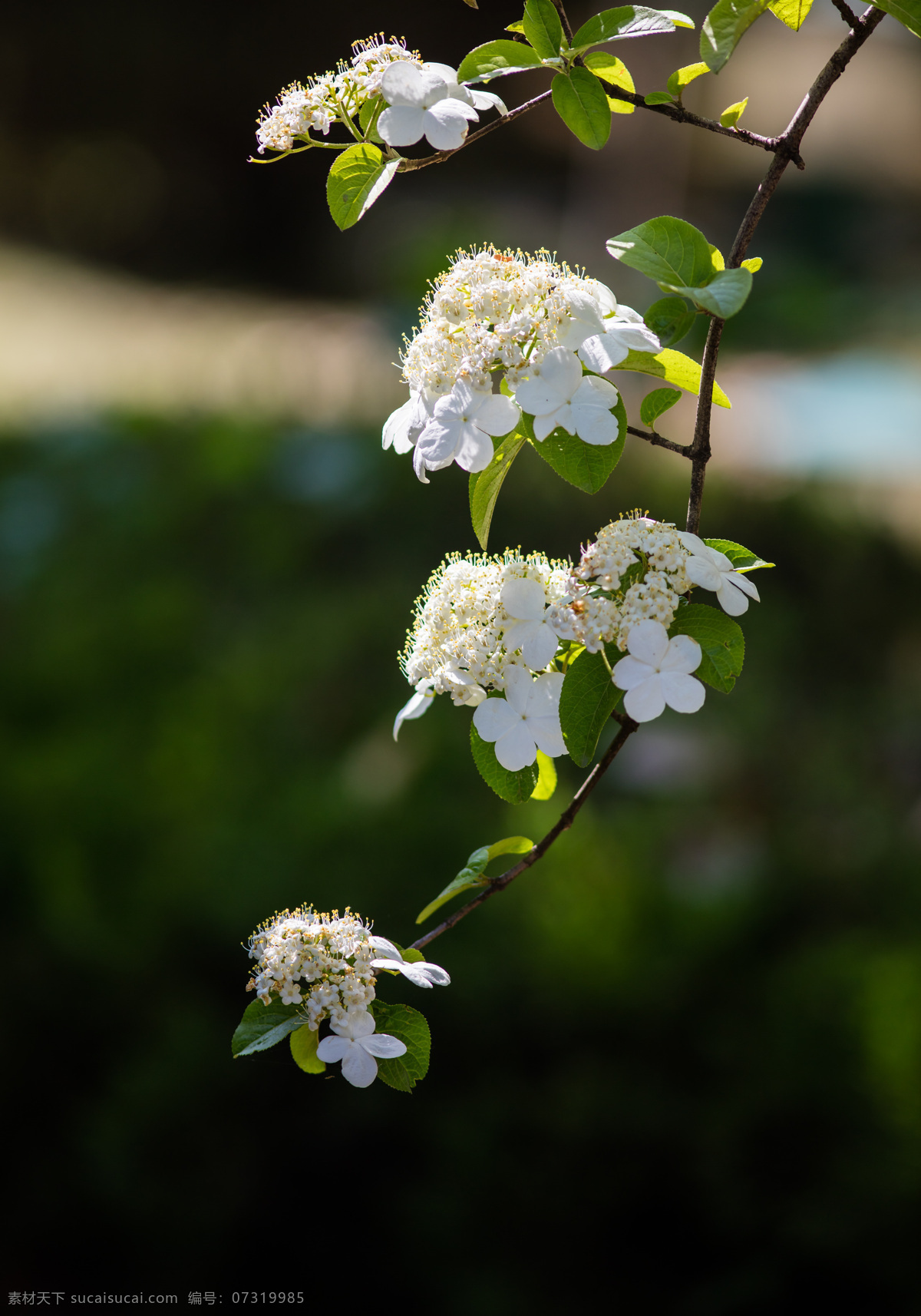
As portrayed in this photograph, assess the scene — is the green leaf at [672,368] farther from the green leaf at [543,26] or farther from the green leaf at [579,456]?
the green leaf at [543,26]

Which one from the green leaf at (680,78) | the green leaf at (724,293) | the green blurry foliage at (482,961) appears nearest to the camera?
the green leaf at (724,293)

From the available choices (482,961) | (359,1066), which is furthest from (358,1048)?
(482,961)

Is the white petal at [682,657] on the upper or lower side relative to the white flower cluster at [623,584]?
lower

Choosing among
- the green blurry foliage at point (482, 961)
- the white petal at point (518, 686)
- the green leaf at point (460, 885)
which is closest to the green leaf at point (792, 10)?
the white petal at point (518, 686)

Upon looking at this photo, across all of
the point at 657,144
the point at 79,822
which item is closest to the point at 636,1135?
the point at 79,822

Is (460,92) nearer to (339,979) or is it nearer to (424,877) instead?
(339,979)

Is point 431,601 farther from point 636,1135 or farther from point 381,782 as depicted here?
point 381,782
